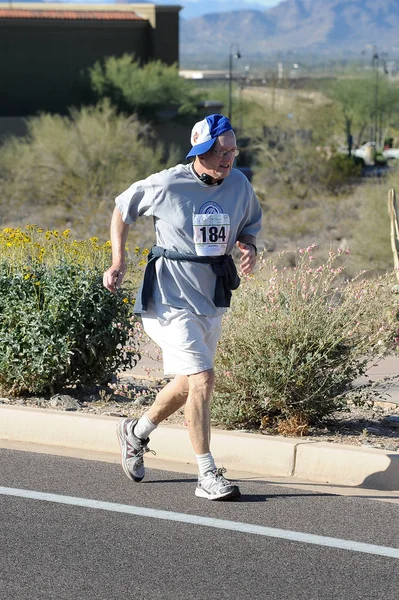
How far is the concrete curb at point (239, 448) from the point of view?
621cm

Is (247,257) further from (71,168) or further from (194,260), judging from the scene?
(71,168)

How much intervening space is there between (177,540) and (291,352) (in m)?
1.72

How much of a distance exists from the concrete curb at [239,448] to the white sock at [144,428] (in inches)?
18.0

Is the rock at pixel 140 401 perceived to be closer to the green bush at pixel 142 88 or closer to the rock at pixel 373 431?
the rock at pixel 373 431

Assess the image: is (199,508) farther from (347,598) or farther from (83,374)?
(83,374)

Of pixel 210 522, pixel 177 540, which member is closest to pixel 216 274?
pixel 210 522

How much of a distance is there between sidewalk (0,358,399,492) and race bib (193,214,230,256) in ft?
3.98

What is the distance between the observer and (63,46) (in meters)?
65.8

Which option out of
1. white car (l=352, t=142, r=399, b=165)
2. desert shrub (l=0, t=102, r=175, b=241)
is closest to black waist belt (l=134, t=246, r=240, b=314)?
desert shrub (l=0, t=102, r=175, b=241)

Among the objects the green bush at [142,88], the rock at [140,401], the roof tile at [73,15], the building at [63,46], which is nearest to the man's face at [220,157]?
the rock at [140,401]

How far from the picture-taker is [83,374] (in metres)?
8.05

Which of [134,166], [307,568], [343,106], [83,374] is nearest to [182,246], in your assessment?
[307,568]

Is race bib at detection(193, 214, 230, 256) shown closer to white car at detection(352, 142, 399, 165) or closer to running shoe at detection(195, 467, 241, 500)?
running shoe at detection(195, 467, 241, 500)

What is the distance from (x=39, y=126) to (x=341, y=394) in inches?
1834
